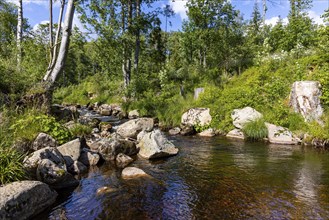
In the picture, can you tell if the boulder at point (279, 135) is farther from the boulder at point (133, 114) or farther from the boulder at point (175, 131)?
the boulder at point (133, 114)

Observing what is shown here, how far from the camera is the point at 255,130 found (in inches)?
522

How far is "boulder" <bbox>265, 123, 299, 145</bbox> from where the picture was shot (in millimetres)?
12445

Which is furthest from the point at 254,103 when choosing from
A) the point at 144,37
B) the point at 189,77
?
the point at 144,37

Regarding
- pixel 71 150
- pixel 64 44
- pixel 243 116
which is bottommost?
pixel 71 150

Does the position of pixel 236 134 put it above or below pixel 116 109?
below

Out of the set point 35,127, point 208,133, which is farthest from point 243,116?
point 35,127

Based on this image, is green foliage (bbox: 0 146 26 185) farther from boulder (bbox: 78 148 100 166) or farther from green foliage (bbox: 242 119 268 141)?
green foliage (bbox: 242 119 268 141)

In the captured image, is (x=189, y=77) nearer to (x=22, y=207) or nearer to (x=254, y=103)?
(x=254, y=103)

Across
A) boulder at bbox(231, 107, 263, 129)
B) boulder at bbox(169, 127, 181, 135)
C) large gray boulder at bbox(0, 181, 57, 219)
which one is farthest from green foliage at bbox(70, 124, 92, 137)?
boulder at bbox(231, 107, 263, 129)

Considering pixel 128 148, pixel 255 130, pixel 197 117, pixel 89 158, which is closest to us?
pixel 89 158

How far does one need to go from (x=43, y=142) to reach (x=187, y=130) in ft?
27.7

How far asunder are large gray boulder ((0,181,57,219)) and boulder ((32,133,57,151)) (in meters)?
2.99

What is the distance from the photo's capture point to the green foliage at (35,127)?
8617mm

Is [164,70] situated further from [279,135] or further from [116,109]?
[279,135]
